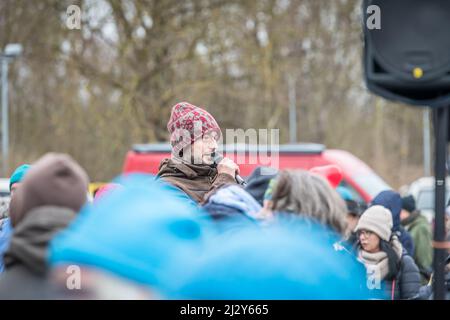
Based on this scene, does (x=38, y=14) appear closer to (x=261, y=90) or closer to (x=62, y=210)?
(x=261, y=90)

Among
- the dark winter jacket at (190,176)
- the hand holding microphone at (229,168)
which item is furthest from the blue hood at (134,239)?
the dark winter jacket at (190,176)

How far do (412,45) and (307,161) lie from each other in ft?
23.5

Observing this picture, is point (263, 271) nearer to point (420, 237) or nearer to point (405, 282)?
point (405, 282)

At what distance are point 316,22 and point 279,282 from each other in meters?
23.1

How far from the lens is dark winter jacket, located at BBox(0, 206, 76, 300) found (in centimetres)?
258

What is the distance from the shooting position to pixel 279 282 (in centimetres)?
260

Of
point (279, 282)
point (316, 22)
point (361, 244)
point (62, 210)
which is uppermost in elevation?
point (316, 22)

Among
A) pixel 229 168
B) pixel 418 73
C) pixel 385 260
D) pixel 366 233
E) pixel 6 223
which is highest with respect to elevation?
pixel 418 73

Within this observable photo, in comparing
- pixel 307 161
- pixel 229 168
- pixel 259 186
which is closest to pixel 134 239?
pixel 259 186

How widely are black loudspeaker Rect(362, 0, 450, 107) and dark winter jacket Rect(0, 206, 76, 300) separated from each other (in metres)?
1.58

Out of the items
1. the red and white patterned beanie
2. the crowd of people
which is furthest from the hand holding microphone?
the crowd of people

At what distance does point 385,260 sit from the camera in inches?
210

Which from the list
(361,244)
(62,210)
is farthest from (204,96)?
(62,210)

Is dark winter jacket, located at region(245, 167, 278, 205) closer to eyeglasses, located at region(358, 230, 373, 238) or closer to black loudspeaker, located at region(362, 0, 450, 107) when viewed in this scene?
black loudspeaker, located at region(362, 0, 450, 107)
